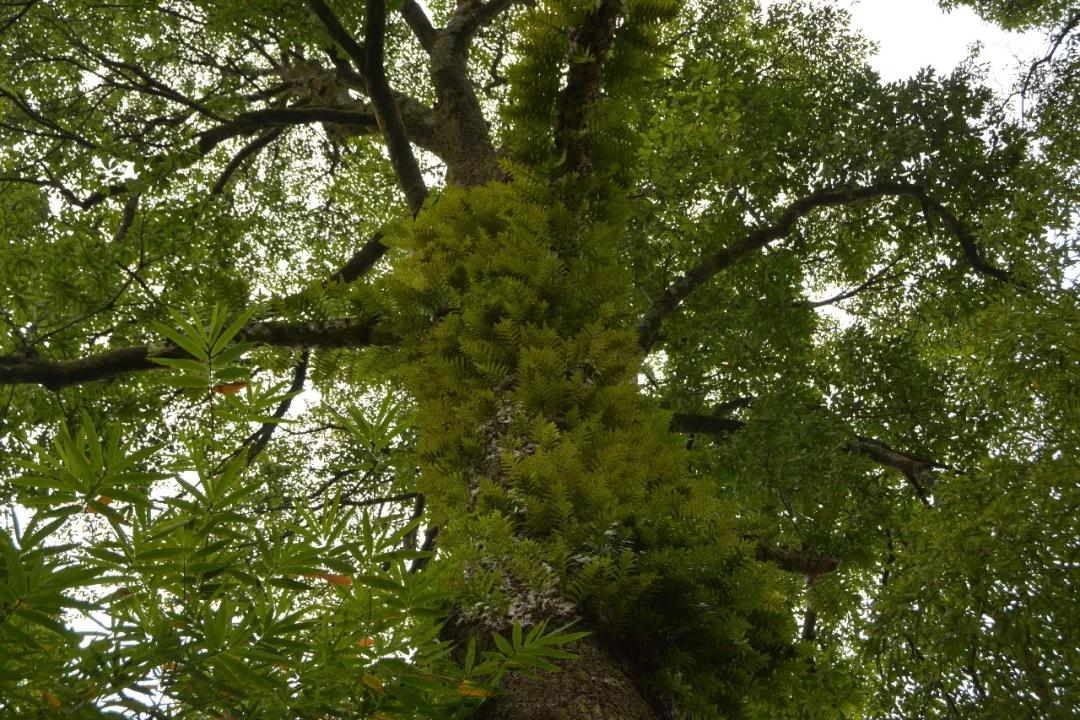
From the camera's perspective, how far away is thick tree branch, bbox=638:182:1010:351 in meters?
5.18

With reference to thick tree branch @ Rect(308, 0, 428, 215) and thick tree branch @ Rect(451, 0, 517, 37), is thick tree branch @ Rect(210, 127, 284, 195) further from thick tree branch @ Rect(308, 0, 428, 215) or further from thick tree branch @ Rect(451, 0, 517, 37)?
thick tree branch @ Rect(308, 0, 428, 215)

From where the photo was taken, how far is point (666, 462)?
2404 mm

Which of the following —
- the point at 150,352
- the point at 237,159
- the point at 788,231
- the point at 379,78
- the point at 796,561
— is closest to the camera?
the point at 150,352

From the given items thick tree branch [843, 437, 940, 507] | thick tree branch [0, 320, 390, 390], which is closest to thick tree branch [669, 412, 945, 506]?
thick tree branch [843, 437, 940, 507]

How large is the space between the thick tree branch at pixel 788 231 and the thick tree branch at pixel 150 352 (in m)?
2.44

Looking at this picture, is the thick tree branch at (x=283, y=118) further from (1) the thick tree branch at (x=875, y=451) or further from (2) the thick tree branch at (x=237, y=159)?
(1) the thick tree branch at (x=875, y=451)

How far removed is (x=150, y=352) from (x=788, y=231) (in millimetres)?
4601

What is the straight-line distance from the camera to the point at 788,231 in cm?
584

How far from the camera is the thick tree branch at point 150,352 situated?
3113 millimetres

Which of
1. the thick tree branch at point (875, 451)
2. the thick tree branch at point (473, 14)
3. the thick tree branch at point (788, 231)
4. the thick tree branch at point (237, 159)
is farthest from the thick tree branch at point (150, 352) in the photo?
the thick tree branch at point (237, 159)

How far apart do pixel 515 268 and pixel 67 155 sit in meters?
4.53

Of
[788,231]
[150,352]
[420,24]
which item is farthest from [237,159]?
[788,231]

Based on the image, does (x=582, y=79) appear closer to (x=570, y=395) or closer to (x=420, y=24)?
(x=570, y=395)

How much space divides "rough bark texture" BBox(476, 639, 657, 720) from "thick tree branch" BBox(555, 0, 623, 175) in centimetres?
216
